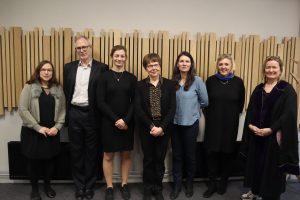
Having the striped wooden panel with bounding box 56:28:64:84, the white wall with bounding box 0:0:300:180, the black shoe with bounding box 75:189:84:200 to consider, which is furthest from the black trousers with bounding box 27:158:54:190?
the striped wooden panel with bounding box 56:28:64:84

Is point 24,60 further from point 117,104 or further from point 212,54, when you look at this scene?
point 212,54

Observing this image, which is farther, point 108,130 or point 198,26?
point 198,26

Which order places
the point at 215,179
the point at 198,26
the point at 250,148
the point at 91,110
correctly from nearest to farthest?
the point at 250,148 < the point at 91,110 < the point at 215,179 < the point at 198,26

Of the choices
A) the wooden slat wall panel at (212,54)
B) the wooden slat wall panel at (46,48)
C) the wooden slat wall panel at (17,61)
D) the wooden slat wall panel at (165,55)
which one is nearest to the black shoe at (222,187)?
the wooden slat wall panel at (212,54)

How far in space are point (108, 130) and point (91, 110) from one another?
310 millimetres

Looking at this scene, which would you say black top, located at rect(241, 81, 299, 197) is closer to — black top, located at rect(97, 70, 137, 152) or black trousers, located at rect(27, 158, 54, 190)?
black top, located at rect(97, 70, 137, 152)

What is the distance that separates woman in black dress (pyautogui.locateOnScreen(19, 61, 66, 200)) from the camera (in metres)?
3.05

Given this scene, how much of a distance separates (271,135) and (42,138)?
2.49 meters

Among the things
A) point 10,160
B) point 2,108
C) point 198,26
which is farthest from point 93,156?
point 198,26

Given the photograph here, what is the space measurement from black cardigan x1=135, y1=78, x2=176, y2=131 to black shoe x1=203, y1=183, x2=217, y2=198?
3.59ft

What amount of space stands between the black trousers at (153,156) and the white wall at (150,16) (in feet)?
4.86

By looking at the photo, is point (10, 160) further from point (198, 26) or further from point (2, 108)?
point (198, 26)

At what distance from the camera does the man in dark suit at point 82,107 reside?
123 inches

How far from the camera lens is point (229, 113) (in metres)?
3.22
